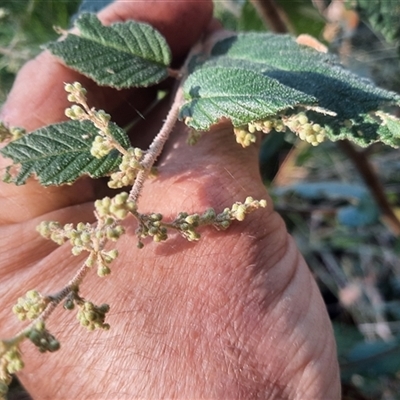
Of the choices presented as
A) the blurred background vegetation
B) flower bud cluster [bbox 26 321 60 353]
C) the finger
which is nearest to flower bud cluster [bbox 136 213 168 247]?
flower bud cluster [bbox 26 321 60 353]

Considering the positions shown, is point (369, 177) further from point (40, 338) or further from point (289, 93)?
point (40, 338)

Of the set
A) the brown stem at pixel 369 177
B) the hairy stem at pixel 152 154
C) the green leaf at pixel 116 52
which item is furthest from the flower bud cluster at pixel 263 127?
the brown stem at pixel 369 177

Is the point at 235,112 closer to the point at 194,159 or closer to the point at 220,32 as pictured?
the point at 194,159

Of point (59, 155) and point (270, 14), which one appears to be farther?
point (270, 14)

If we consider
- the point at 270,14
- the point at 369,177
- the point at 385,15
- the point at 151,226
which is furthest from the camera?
the point at 369,177

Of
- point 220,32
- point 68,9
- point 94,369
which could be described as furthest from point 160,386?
point 68,9

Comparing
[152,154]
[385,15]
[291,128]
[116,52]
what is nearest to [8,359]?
[152,154]

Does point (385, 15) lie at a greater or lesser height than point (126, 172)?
lesser

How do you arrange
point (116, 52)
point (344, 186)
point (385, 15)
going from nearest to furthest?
1. point (116, 52)
2. point (385, 15)
3. point (344, 186)
